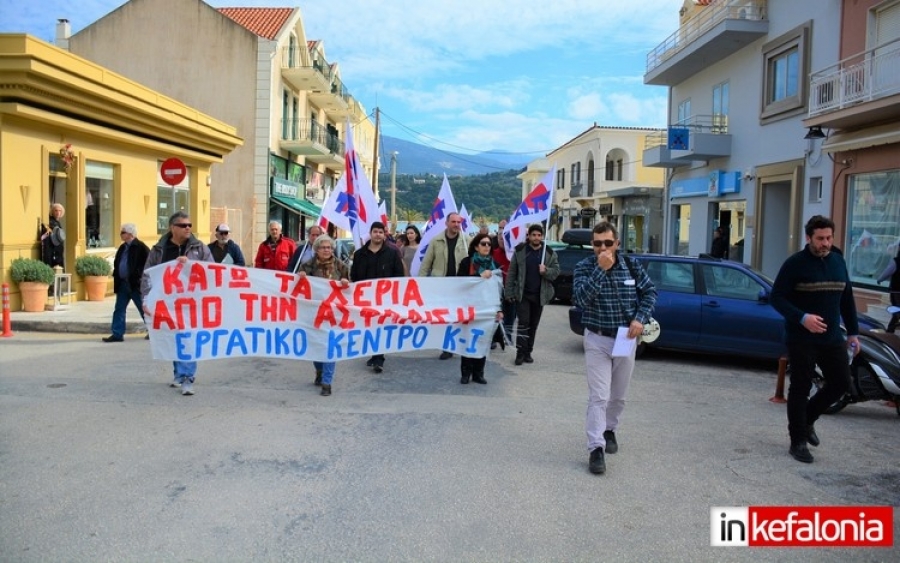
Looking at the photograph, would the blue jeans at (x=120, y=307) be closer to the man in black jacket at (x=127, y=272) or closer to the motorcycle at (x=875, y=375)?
the man in black jacket at (x=127, y=272)

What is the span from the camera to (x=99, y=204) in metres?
15.9

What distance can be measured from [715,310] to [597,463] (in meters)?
5.59

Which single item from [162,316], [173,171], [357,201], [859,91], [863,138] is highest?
[859,91]

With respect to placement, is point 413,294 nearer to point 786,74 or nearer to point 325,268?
point 325,268

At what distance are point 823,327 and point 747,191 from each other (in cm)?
1642

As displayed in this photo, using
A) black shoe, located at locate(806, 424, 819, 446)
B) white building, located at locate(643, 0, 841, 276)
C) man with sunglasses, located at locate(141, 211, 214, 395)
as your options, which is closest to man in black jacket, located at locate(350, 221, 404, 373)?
man with sunglasses, located at locate(141, 211, 214, 395)

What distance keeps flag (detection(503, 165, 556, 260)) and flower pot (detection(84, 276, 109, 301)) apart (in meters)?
8.79

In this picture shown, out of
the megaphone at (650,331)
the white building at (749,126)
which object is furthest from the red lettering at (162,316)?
the white building at (749,126)

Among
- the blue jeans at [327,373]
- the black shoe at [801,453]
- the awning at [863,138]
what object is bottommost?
the black shoe at [801,453]

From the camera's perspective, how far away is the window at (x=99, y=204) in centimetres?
1526

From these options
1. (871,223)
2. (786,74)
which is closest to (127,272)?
(871,223)

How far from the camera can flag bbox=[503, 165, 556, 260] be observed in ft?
34.6

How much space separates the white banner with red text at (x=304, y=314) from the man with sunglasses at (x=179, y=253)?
17 centimetres

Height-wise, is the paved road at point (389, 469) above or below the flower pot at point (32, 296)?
below
